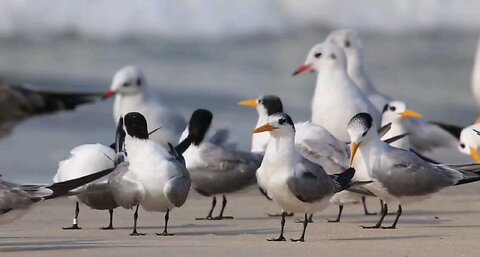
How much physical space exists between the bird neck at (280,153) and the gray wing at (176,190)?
1.47ft

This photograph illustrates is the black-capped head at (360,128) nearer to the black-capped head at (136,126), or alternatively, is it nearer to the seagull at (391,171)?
the seagull at (391,171)

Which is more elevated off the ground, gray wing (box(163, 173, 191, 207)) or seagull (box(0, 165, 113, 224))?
seagull (box(0, 165, 113, 224))

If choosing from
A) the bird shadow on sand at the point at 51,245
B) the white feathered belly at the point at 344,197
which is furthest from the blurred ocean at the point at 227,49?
the bird shadow on sand at the point at 51,245

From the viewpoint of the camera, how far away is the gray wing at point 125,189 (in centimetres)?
698

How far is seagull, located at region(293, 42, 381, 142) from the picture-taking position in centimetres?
999

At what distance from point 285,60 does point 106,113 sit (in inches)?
145

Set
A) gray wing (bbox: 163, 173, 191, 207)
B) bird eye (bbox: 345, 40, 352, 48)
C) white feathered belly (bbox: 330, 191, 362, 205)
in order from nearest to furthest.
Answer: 1. gray wing (bbox: 163, 173, 191, 207)
2. white feathered belly (bbox: 330, 191, 362, 205)
3. bird eye (bbox: 345, 40, 352, 48)

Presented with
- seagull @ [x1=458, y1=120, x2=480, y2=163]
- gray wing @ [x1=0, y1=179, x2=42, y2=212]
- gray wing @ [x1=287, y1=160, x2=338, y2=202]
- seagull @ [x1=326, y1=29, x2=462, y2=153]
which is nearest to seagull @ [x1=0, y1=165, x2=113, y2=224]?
gray wing @ [x1=0, y1=179, x2=42, y2=212]

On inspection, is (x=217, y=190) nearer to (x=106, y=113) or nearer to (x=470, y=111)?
(x=106, y=113)

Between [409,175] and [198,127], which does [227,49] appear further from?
[409,175]

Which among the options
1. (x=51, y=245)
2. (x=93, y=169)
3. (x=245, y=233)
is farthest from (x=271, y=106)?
(x=51, y=245)

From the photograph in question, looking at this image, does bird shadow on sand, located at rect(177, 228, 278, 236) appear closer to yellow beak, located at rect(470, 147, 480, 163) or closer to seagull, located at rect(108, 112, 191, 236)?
seagull, located at rect(108, 112, 191, 236)

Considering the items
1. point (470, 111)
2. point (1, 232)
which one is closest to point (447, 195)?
point (1, 232)

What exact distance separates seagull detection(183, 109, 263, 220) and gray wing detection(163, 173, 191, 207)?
1025 millimetres
